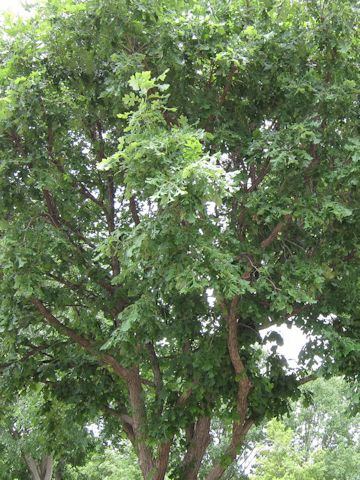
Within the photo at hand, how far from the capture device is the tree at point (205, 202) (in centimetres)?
510

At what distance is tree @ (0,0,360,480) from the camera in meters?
5.10

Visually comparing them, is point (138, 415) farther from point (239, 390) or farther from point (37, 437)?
point (37, 437)

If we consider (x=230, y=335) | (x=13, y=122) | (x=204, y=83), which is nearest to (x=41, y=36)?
(x=13, y=122)

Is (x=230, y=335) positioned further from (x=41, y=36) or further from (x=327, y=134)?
(x=41, y=36)

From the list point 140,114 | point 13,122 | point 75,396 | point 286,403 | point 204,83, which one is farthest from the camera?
point 75,396

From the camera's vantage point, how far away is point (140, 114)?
4332 millimetres

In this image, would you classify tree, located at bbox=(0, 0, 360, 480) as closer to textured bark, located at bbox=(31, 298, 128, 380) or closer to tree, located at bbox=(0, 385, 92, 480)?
textured bark, located at bbox=(31, 298, 128, 380)

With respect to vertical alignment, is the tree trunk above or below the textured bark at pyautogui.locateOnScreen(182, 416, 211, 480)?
above

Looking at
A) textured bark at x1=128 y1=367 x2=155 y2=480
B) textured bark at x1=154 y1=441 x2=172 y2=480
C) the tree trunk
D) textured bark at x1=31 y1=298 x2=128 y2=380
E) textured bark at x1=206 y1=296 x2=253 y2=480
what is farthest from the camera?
the tree trunk

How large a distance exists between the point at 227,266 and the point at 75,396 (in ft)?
12.2

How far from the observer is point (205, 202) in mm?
4680

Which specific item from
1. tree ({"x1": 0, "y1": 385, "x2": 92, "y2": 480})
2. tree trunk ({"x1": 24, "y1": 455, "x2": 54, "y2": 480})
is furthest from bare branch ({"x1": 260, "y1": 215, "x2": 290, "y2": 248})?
tree trunk ({"x1": 24, "y1": 455, "x2": 54, "y2": 480})

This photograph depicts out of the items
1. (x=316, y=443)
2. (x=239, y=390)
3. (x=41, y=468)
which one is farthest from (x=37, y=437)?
(x=316, y=443)

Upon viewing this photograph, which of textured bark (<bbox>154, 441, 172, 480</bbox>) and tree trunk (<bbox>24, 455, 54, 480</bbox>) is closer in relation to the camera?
textured bark (<bbox>154, 441, 172, 480</bbox>)
